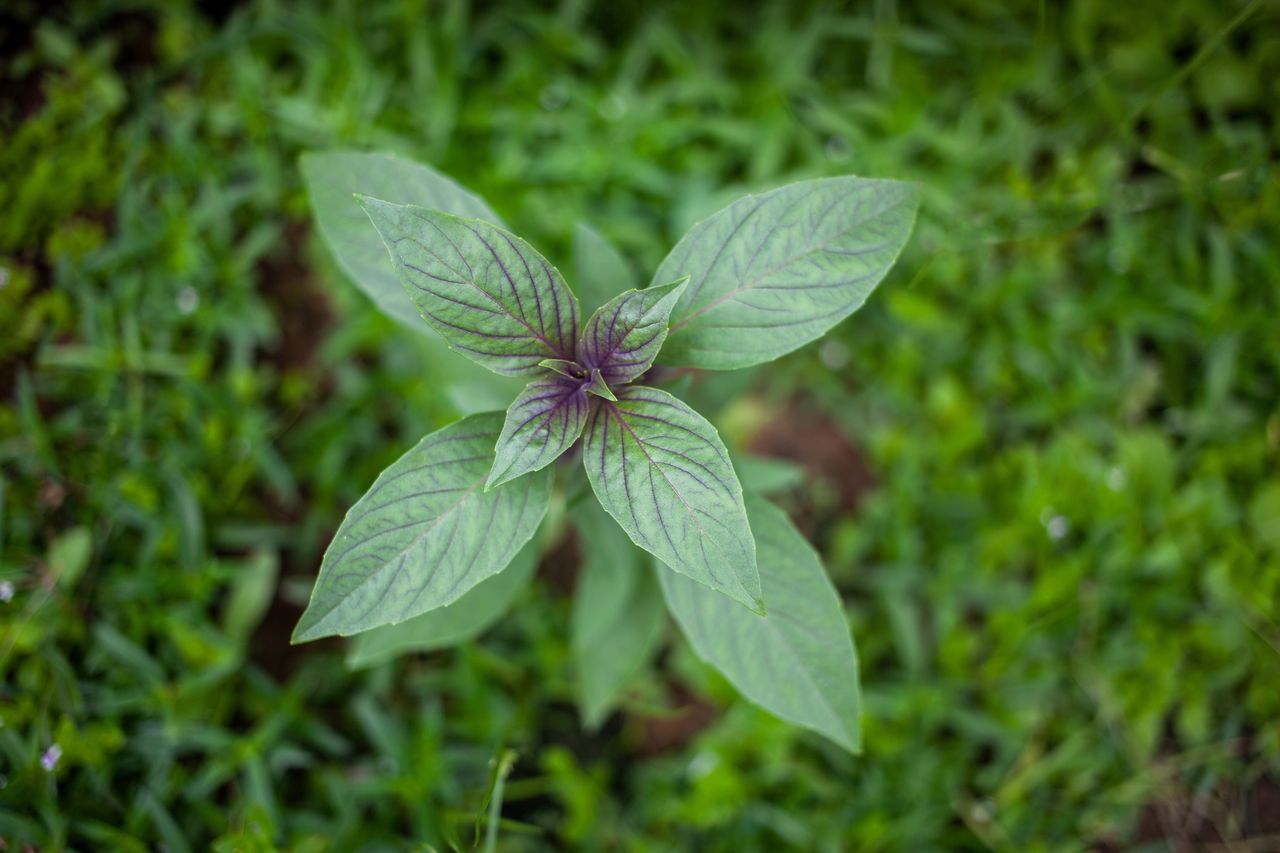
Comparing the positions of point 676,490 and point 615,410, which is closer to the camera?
point 676,490

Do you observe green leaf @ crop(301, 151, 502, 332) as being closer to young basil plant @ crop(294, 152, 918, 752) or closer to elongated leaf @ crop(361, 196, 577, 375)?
young basil plant @ crop(294, 152, 918, 752)

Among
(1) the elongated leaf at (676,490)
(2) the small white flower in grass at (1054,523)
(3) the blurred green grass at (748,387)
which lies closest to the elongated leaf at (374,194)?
(1) the elongated leaf at (676,490)

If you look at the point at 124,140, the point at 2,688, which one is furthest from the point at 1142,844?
the point at 124,140

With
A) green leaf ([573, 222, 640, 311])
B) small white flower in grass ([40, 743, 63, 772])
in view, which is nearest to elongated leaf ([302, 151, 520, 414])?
green leaf ([573, 222, 640, 311])

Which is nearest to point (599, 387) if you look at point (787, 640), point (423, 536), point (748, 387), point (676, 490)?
point (676, 490)

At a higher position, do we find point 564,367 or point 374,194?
point 374,194

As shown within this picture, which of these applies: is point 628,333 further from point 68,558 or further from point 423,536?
point 68,558

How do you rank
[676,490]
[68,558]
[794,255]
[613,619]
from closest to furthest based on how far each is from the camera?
[676,490]
[794,255]
[613,619]
[68,558]

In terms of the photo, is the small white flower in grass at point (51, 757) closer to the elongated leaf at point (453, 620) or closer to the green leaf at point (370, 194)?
the elongated leaf at point (453, 620)
